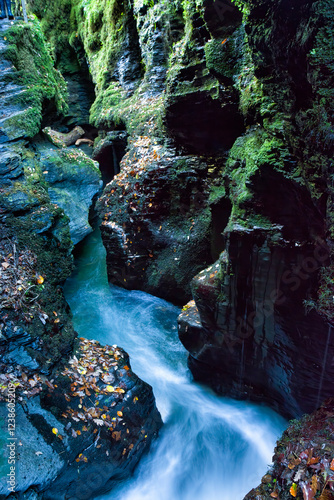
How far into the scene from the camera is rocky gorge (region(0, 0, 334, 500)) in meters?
3.22

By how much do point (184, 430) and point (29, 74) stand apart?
8353 millimetres

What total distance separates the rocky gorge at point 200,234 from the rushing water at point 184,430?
0.37 meters

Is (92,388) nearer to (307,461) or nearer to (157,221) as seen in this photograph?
(307,461)

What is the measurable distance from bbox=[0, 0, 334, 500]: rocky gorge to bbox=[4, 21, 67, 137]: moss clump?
0.11 ft

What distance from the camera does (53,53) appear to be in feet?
52.2

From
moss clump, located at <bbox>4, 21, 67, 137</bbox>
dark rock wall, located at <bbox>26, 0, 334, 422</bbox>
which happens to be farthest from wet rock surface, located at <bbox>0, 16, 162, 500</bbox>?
dark rock wall, located at <bbox>26, 0, 334, 422</bbox>

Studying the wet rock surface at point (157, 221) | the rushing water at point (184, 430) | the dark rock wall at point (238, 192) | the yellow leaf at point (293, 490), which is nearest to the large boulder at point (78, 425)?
the rushing water at point (184, 430)

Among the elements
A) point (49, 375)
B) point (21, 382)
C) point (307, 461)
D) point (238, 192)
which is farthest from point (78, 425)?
point (238, 192)

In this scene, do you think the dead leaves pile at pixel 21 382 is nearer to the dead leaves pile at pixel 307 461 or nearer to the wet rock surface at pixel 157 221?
the dead leaves pile at pixel 307 461

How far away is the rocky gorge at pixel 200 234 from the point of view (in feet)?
10.6

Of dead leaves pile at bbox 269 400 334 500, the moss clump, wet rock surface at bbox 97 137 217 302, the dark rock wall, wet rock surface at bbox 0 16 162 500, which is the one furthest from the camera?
wet rock surface at bbox 97 137 217 302

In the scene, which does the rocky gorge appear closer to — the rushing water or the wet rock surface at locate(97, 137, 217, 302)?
the wet rock surface at locate(97, 137, 217, 302)

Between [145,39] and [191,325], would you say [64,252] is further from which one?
[145,39]

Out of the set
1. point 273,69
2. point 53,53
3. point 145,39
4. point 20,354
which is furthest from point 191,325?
point 53,53
